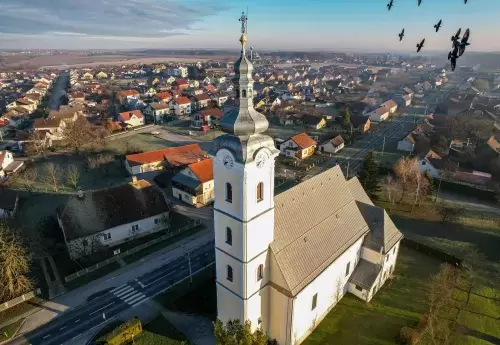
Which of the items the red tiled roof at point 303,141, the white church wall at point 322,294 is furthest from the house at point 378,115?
the white church wall at point 322,294

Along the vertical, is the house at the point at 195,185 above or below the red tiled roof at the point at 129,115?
below

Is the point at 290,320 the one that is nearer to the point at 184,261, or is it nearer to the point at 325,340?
the point at 325,340

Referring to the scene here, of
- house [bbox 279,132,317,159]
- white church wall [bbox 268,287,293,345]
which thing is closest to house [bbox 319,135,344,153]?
house [bbox 279,132,317,159]

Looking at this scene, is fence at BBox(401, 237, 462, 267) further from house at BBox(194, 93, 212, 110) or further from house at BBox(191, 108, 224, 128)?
house at BBox(194, 93, 212, 110)

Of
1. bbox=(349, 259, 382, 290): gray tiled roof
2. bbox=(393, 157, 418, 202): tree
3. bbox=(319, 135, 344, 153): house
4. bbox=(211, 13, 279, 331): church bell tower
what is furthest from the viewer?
bbox=(319, 135, 344, 153): house

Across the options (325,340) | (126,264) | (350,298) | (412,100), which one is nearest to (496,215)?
(350,298)

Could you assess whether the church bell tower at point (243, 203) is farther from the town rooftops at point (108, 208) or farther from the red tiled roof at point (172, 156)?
the red tiled roof at point (172, 156)

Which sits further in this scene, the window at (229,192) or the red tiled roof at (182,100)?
Answer: the red tiled roof at (182,100)

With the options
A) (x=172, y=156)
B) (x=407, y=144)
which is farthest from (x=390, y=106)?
(x=172, y=156)
